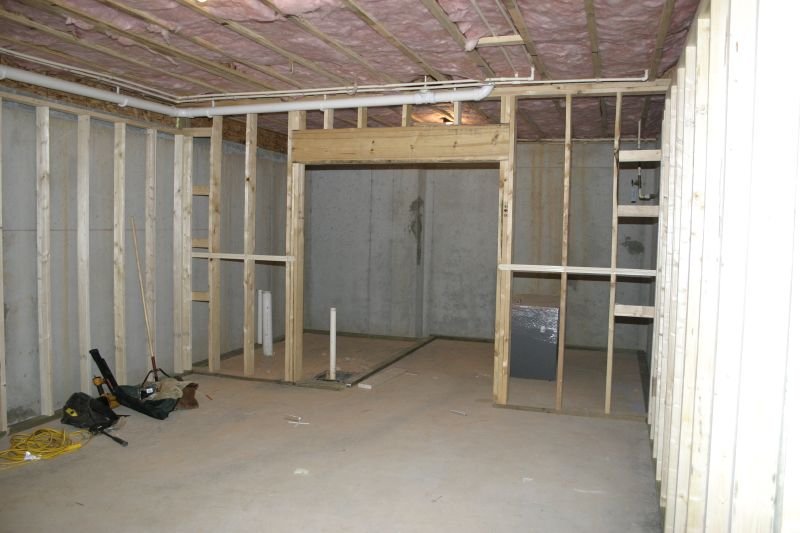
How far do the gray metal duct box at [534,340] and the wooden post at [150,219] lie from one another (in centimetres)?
394

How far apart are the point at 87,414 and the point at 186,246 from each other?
7.34ft

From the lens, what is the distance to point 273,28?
397cm

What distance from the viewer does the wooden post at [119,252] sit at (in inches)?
219

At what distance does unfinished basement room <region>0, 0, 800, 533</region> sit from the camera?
6.51 ft

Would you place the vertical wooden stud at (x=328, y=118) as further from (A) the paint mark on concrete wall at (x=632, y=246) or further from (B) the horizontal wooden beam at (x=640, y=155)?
(A) the paint mark on concrete wall at (x=632, y=246)

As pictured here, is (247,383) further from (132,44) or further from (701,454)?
(701,454)

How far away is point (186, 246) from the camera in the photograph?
6.45 m

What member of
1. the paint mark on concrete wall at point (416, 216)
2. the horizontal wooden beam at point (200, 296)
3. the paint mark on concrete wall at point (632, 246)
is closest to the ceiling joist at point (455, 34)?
the horizontal wooden beam at point (200, 296)

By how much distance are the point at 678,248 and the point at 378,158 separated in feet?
10.3

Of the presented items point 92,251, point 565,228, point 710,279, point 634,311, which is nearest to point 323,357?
point 92,251

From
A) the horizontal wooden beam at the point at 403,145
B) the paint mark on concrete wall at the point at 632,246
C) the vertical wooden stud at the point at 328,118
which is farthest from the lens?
the paint mark on concrete wall at the point at 632,246

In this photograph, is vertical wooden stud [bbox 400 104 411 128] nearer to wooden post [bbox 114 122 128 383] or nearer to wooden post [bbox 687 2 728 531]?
wooden post [bbox 114 122 128 383]

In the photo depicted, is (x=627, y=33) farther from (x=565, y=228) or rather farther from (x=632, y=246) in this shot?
(x=632, y=246)

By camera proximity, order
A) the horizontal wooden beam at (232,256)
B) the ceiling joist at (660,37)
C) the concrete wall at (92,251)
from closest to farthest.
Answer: the ceiling joist at (660,37), the concrete wall at (92,251), the horizontal wooden beam at (232,256)
